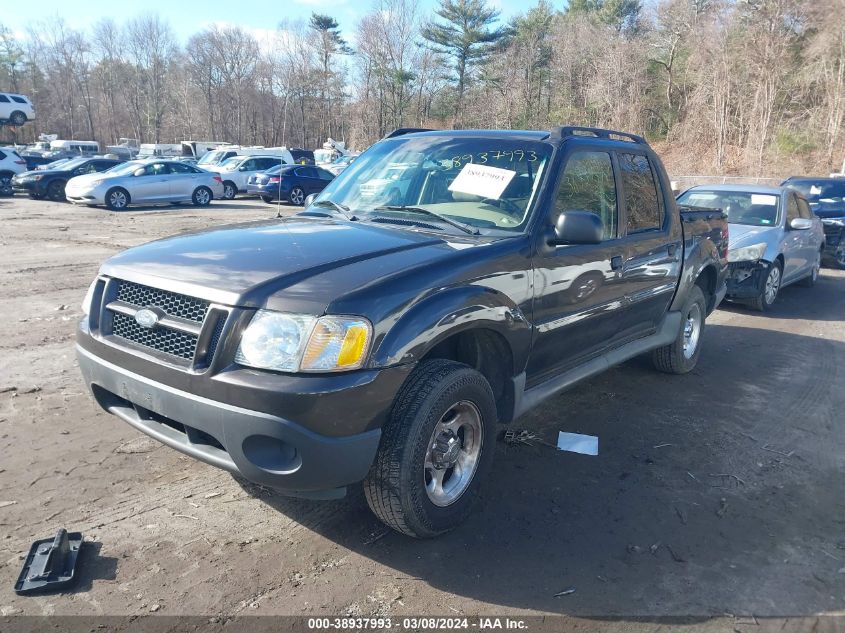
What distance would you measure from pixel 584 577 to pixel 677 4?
162 ft

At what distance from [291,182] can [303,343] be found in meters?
21.7

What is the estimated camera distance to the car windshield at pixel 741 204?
9.39 meters

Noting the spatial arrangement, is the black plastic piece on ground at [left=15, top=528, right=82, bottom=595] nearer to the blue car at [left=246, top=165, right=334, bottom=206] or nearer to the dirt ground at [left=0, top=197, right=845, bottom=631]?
the dirt ground at [left=0, top=197, right=845, bottom=631]

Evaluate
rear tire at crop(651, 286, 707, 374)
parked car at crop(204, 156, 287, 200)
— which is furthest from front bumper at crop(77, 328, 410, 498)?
parked car at crop(204, 156, 287, 200)

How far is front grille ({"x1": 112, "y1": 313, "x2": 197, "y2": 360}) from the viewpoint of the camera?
278cm

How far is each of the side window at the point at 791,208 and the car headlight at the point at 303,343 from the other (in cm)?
880

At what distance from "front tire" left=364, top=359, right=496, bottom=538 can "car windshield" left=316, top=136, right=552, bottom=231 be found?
107cm

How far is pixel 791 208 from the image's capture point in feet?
31.6

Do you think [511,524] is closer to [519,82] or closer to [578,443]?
[578,443]

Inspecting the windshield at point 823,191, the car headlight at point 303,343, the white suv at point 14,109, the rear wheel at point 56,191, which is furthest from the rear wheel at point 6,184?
the car headlight at point 303,343

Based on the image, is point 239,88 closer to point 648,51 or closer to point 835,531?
point 648,51

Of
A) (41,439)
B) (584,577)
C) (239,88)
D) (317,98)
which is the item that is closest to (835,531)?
(584,577)

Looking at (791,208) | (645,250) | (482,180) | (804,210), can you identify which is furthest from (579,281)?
(804,210)

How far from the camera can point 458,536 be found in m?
3.24
